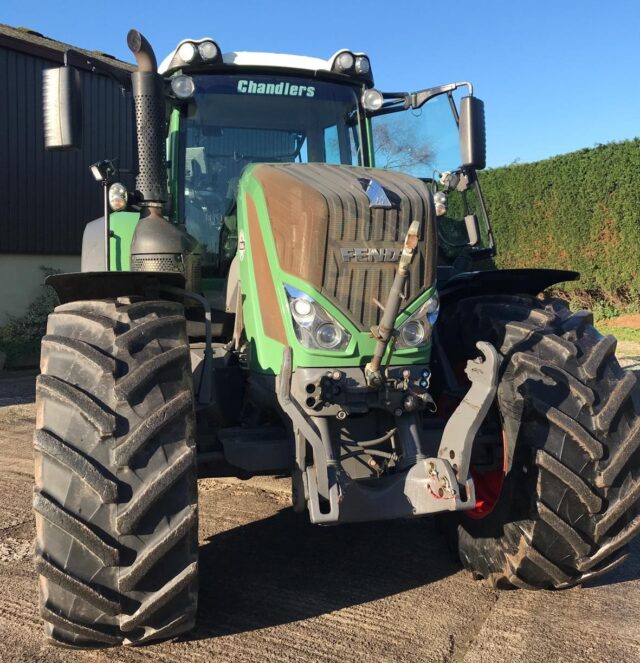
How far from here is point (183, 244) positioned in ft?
12.3

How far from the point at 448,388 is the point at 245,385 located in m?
0.98

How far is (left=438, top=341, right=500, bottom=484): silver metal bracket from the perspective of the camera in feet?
9.52

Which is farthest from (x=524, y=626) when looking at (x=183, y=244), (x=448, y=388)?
(x=183, y=244)

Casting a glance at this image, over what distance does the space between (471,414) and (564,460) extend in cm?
49

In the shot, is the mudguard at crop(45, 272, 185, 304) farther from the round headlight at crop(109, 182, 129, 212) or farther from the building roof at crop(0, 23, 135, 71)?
the building roof at crop(0, 23, 135, 71)

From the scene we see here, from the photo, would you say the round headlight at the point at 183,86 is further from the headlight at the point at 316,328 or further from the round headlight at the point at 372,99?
the headlight at the point at 316,328

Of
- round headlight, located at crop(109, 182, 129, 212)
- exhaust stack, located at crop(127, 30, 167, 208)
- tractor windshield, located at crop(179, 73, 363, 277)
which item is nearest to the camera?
exhaust stack, located at crop(127, 30, 167, 208)

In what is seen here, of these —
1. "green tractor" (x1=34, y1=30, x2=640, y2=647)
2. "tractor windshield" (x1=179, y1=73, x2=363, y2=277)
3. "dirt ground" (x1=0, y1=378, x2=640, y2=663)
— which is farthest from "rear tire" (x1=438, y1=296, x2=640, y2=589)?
"tractor windshield" (x1=179, y1=73, x2=363, y2=277)

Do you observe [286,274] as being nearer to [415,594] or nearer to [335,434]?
[335,434]

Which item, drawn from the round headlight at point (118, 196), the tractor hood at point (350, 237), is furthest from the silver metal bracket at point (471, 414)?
the round headlight at point (118, 196)

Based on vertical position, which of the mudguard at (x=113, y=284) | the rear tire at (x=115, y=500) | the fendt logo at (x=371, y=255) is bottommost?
the rear tire at (x=115, y=500)

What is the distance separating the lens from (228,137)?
4.27 m

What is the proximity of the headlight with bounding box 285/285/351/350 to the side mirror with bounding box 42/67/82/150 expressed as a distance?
1.42 metres

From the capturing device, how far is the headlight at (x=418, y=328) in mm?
3059
